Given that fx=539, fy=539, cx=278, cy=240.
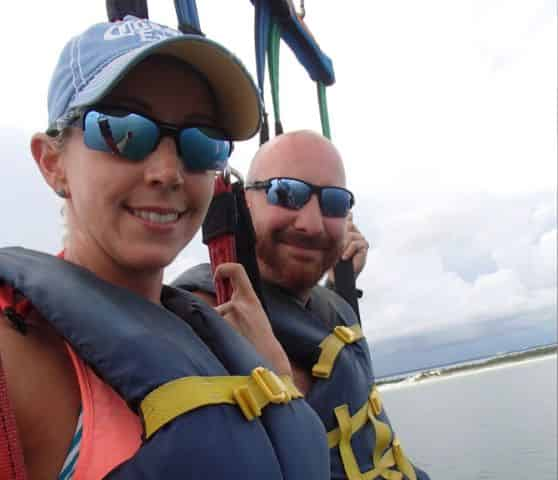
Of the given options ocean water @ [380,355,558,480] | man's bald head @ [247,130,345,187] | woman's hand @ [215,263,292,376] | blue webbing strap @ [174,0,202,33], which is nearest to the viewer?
woman's hand @ [215,263,292,376]

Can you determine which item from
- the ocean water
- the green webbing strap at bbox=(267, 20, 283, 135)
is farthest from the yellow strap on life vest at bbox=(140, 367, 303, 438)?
the ocean water

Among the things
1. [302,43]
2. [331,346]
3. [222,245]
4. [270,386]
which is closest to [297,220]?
[222,245]

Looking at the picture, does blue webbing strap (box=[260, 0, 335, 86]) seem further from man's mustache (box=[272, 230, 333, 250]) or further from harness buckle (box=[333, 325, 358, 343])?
harness buckle (box=[333, 325, 358, 343])

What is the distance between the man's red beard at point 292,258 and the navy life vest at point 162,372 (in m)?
1.00

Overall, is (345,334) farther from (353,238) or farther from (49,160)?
(49,160)

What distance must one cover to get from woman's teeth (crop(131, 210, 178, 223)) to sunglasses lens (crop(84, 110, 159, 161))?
134 millimetres

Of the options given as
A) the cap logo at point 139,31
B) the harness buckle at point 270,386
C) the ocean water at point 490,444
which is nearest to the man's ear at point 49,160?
the cap logo at point 139,31

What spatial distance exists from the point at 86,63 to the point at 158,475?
3.22 ft

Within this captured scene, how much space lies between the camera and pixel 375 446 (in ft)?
7.74

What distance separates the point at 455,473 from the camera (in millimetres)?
10820

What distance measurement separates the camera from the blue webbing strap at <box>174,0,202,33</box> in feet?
8.00

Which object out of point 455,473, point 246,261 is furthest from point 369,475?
point 455,473

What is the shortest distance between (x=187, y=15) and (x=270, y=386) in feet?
5.89

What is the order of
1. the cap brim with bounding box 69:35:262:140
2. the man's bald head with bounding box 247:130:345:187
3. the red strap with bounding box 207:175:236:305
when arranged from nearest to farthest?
1. the cap brim with bounding box 69:35:262:140
2. the red strap with bounding box 207:175:236:305
3. the man's bald head with bounding box 247:130:345:187
